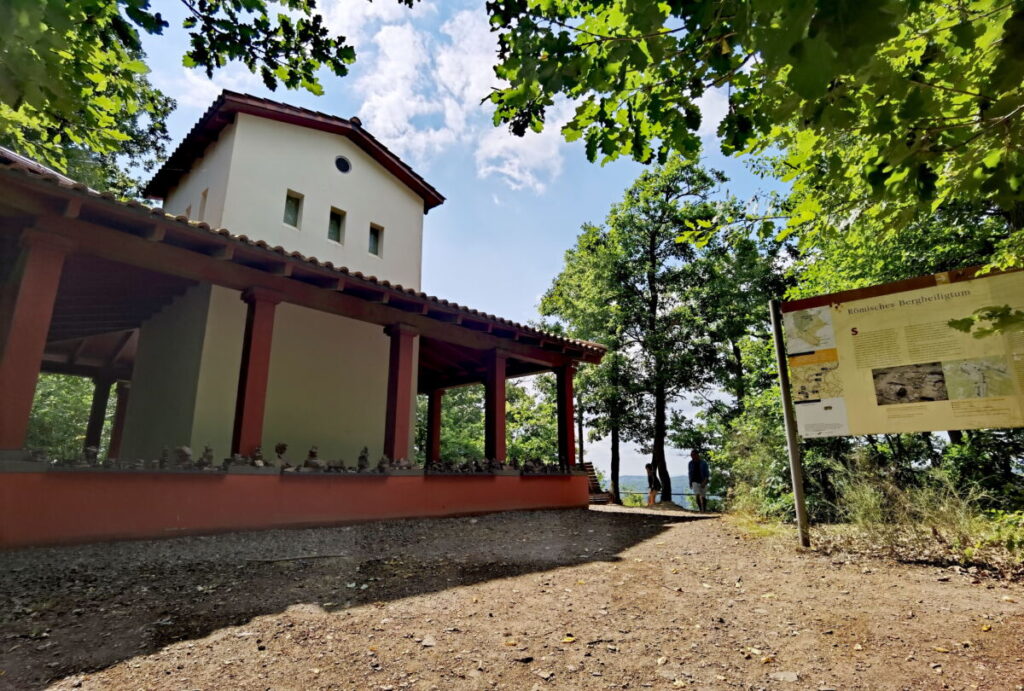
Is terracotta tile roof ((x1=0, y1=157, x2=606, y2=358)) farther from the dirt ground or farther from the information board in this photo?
the information board

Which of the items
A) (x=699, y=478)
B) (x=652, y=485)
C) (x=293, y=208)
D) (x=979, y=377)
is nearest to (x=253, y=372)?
(x=293, y=208)

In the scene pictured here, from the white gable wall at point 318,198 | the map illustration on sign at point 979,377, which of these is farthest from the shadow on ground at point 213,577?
the white gable wall at point 318,198

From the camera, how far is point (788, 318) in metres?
6.20

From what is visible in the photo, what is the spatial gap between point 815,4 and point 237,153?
11038mm

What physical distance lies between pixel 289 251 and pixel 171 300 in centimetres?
237

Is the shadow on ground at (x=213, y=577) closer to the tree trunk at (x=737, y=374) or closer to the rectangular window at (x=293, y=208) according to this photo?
the rectangular window at (x=293, y=208)

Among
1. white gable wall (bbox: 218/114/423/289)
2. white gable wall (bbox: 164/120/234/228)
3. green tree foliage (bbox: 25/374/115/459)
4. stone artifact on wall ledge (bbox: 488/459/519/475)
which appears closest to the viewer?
stone artifact on wall ledge (bbox: 488/459/519/475)

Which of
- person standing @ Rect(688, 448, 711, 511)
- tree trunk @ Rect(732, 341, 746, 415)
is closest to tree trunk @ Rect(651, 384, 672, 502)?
tree trunk @ Rect(732, 341, 746, 415)

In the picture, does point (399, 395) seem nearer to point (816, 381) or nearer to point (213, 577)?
point (213, 577)

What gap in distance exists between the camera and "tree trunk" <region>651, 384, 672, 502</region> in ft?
61.4

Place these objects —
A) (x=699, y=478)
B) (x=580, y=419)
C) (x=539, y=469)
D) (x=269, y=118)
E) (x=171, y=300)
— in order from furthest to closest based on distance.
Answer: (x=580, y=419)
(x=699, y=478)
(x=269, y=118)
(x=539, y=469)
(x=171, y=300)

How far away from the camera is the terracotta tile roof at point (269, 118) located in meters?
10.4

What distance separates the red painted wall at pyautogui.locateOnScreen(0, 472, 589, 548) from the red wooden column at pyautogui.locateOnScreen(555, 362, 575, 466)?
2.66 metres

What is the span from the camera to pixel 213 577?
434 cm
